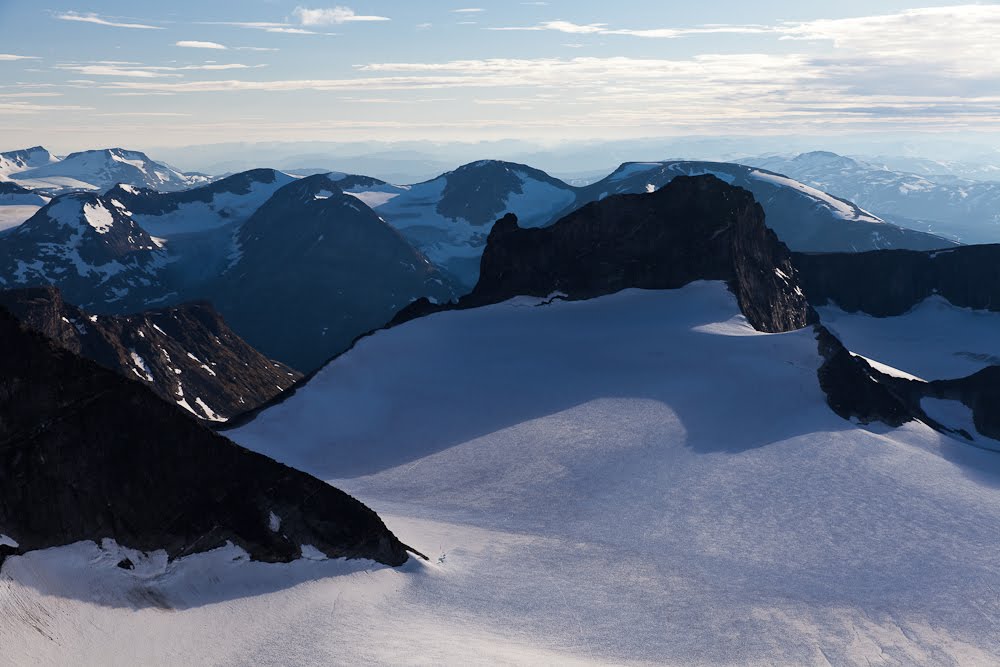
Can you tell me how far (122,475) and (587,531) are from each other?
28.4 metres

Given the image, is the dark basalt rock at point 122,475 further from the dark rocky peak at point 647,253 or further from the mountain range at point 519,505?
the dark rocky peak at point 647,253

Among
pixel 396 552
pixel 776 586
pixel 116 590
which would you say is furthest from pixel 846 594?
pixel 116 590

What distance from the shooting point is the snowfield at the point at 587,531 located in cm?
4075

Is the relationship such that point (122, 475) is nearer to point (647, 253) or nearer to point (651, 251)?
point (647, 253)

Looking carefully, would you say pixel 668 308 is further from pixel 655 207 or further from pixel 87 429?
pixel 87 429

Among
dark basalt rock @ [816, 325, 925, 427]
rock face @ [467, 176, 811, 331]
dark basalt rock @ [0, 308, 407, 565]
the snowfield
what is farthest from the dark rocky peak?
dark basalt rock @ [0, 308, 407, 565]

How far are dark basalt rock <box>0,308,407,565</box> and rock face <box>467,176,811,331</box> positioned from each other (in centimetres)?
7300

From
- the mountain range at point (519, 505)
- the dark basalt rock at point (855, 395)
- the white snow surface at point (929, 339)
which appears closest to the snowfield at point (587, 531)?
the mountain range at point (519, 505)

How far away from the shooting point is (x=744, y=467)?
7006cm

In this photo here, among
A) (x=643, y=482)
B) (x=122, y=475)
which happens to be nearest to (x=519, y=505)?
(x=643, y=482)

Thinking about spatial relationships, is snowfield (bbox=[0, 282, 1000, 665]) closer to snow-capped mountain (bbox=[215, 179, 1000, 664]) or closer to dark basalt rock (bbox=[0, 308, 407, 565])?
snow-capped mountain (bbox=[215, 179, 1000, 664])

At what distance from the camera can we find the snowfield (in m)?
40.8

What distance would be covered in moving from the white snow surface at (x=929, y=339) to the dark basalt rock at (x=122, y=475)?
136 meters

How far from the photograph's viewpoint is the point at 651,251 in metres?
122
